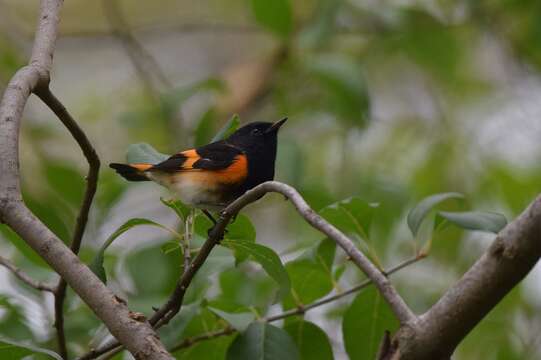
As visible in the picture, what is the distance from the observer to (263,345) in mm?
2305

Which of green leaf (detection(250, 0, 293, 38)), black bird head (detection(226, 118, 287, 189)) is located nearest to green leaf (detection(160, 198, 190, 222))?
black bird head (detection(226, 118, 287, 189))

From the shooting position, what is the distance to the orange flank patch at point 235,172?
10.3 feet

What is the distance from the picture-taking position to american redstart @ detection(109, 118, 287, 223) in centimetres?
308

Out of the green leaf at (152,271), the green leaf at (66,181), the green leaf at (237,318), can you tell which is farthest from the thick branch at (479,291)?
the green leaf at (66,181)

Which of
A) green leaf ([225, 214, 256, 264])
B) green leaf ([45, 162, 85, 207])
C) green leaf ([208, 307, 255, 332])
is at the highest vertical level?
green leaf ([45, 162, 85, 207])

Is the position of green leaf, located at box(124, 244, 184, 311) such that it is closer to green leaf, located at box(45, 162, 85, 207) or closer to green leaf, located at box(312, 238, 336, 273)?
green leaf, located at box(45, 162, 85, 207)

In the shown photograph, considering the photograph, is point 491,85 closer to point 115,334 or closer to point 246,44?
point 246,44

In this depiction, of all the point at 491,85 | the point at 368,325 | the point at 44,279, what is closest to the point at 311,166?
the point at 491,85

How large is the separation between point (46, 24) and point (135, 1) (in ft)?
19.8

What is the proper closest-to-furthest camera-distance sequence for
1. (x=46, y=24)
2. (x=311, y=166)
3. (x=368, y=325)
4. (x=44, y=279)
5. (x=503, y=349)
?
(x=46, y=24)
(x=368, y=325)
(x=44, y=279)
(x=503, y=349)
(x=311, y=166)

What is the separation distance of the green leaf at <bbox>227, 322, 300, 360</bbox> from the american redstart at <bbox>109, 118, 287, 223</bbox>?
72cm

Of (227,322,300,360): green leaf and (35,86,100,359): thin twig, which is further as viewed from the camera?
(227,322,300,360): green leaf

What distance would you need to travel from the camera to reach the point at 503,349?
3.69 m

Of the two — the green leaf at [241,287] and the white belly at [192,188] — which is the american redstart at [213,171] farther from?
the green leaf at [241,287]
